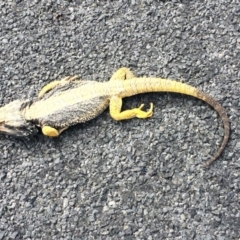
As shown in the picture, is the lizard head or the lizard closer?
the lizard

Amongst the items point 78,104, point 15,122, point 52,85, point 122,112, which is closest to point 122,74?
point 122,112

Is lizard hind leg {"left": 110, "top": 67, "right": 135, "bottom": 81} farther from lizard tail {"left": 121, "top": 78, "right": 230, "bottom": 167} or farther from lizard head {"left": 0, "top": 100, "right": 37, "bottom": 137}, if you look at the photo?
lizard head {"left": 0, "top": 100, "right": 37, "bottom": 137}

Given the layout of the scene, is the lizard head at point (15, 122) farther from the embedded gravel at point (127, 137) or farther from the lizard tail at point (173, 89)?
the lizard tail at point (173, 89)

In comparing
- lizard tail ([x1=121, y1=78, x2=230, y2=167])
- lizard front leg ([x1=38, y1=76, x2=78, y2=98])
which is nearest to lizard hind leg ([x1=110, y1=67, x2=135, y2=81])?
lizard tail ([x1=121, y1=78, x2=230, y2=167])

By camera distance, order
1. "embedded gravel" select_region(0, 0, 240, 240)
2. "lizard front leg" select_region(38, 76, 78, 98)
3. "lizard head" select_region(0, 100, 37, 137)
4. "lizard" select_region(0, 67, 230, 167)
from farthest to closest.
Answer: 1. "lizard front leg" select_region(38, 76, 78, 98)
2. "lizard head" select_region(0, 100, 37, 137)
3. "lizard" select_region(0, 67, 230, 167)
4. "embedded gravel" select_region(0, 0, 240, 240)

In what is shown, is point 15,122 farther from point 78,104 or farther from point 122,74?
point 122,74

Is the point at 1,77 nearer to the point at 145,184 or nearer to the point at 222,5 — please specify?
the point at 145,184

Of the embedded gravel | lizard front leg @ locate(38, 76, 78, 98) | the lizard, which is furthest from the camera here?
lizard front leg @ locate(38, 76, 78, 98)
